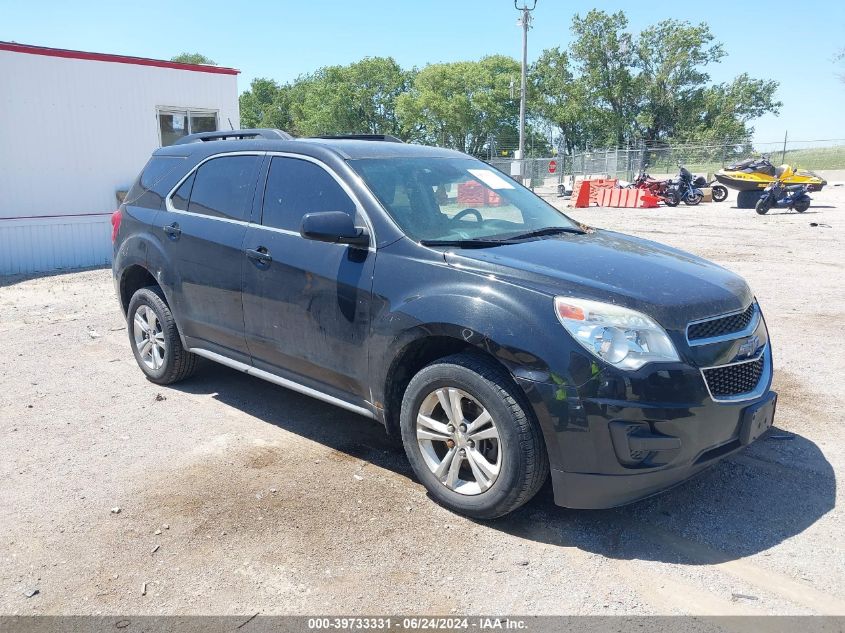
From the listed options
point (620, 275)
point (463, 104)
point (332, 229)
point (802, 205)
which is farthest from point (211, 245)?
point (463, 104)

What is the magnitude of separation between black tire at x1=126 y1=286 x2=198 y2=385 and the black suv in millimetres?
141

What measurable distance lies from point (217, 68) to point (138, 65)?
1858 mm

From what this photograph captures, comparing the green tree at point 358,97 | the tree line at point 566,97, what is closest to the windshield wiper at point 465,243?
the tree line at point 566,97

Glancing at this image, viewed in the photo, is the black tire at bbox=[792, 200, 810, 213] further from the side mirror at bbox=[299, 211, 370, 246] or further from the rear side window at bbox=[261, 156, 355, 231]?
the side mirror at bbox=[299, 211, 370, 246]

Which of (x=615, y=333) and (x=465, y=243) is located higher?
(x=465, y=243)

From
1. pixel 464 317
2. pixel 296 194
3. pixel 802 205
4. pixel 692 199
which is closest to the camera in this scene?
pixel 464 317

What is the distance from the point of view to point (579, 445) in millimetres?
3217

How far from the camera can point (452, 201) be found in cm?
445

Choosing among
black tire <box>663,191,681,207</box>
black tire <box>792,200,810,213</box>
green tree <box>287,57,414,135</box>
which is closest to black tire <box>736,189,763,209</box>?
black tire <box>663,191,681,207</box>

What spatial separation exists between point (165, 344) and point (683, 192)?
22745 millimetres

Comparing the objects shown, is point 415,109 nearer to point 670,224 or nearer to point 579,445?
point 670,224

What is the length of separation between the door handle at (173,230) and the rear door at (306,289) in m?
0.85

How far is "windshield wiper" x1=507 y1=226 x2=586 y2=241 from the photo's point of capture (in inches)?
167

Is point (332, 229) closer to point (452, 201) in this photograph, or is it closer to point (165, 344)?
point (452, 201)
